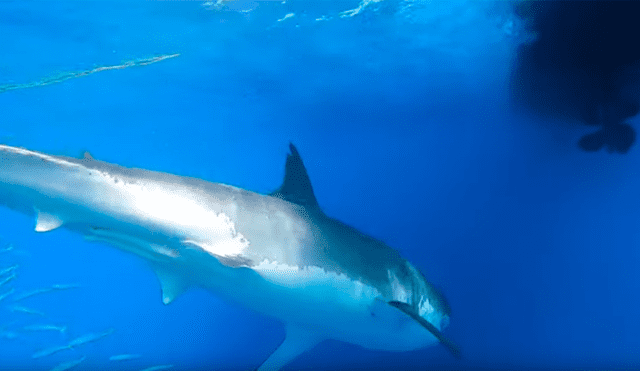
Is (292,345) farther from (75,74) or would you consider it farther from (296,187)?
(75,74)

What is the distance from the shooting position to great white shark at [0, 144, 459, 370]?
9.86 feet

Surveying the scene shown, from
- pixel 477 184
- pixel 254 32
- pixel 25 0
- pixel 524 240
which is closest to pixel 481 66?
pixel 254 32

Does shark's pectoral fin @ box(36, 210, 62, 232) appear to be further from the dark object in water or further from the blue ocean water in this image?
the dark object in water

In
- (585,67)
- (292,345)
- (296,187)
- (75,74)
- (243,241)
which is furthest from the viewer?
(75,74)

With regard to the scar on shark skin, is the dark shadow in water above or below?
above

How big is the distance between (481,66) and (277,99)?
31.3ft

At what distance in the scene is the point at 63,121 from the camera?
71.9ft

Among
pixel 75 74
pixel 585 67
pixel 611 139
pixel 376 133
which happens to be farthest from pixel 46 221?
pixel 376 133

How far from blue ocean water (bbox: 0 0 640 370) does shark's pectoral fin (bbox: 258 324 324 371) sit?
6.34 metres

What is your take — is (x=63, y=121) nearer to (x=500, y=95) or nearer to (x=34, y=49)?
(x=34, y=49)

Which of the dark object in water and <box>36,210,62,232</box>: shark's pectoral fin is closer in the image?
<box>36,210,62,232</box>: shark's pectoral fin

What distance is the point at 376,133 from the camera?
28.3 metres

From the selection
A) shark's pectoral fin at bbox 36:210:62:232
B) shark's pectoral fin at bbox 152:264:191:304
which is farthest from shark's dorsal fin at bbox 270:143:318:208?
shark's pectoral fin at bbox 36:210:62:232

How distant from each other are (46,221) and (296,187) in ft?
7.26
